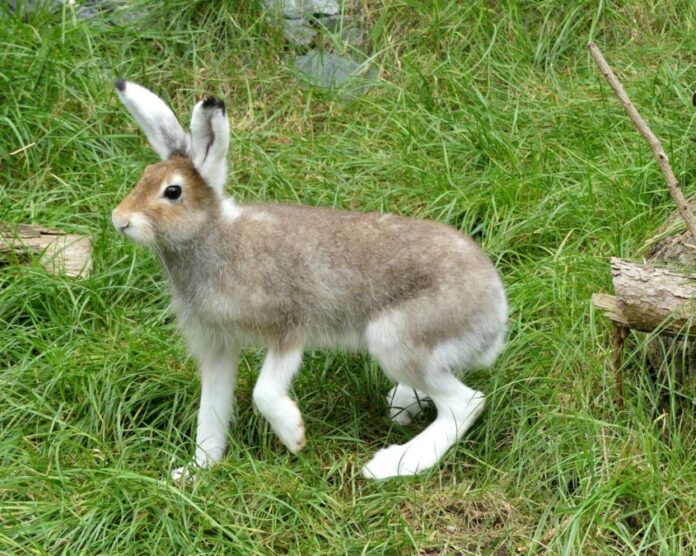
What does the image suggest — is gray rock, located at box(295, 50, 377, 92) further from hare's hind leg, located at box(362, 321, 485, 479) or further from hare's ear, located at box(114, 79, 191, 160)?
hare's hind leg, located at box(362, 321, 485, 479)

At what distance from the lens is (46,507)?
16.9 ft

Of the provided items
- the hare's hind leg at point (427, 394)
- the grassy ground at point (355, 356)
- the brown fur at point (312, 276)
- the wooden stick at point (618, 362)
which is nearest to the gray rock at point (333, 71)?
the grassy ground at point (355, 356)

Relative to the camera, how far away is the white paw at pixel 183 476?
17.7 feet

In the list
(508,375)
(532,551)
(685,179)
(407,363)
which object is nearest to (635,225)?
(685,179)

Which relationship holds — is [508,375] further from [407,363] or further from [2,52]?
[2,52]

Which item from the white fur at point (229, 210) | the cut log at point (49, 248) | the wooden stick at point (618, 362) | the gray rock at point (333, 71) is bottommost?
the cut log at point (49, 248)

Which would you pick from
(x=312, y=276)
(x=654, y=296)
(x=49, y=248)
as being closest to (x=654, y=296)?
(x=654, y=296)

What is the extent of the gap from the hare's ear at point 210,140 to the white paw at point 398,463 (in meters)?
1.35

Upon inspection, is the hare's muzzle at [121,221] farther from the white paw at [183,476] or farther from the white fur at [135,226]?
the white paw at [183,476]

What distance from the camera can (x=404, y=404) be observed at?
19.4 ft

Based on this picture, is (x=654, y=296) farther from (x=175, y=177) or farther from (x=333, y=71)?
(x=333, y=71)

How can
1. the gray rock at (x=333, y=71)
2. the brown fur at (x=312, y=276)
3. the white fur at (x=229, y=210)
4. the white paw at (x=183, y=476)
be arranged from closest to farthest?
the white paw at (x=183, y=476), the brown fur at (x=312, y=276), the white fur at (x=229, y=210), the gray rock at (x=333, y=71)

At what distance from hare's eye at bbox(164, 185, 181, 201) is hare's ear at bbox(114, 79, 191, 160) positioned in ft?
0.69

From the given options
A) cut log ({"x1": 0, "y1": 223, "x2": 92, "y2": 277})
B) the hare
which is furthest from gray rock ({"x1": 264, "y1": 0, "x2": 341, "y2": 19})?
the hare
